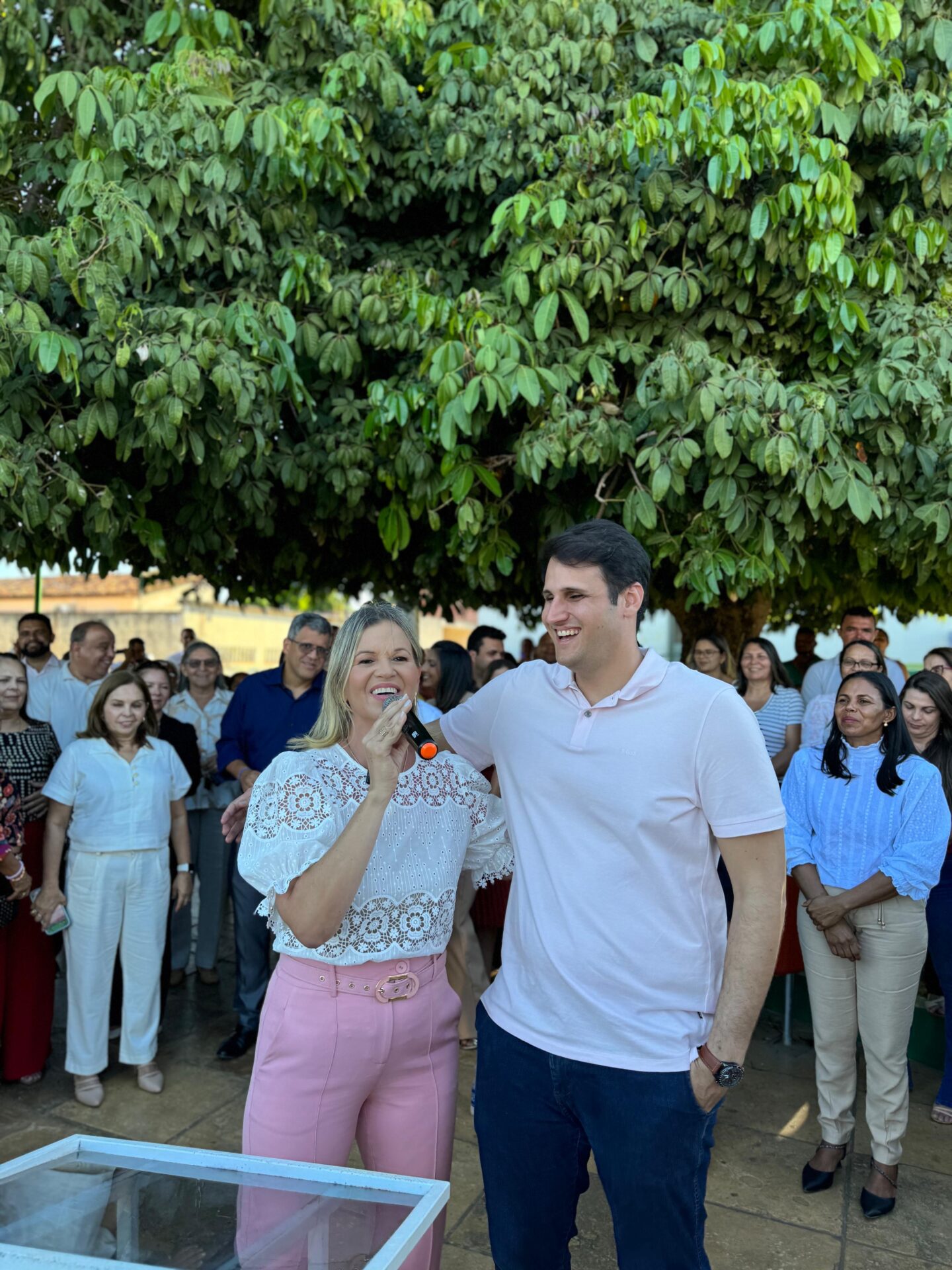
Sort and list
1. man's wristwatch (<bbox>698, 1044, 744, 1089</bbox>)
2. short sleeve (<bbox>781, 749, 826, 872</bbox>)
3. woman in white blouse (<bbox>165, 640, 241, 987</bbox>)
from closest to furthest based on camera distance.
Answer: man's wristwatch (<bbox>698, 1044, 744, 1089</bbox>), short sleeve (<bbox>781, 749, 826, 872</bbox>), woman in white blouse (<bbox>165, 640, 241, 987</bbox>)

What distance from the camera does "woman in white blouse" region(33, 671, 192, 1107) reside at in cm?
455

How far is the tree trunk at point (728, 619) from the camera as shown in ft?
27.1

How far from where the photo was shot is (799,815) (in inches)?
161

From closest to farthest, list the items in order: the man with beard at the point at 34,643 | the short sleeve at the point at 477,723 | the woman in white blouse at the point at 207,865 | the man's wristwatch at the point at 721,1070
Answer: the man's wristwatch at the point at 721,1070, the short sleeve at the point at 477,723, the woman in white blouse at the point at 207,865, the man with beard at the point at 34,643

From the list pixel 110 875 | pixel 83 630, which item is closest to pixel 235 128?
pixel 83 630

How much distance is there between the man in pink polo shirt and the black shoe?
3.11 meters

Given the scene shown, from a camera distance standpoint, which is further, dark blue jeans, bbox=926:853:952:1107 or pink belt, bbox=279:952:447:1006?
dark blue jeans, bbox=926:853:952:1107

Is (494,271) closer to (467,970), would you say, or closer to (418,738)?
(467,970)

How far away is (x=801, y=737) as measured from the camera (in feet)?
18.6

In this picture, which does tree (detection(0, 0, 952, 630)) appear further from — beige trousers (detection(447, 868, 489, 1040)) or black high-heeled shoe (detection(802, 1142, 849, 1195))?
black high-heeled shoe (detection(802, 1142, 849, 1195))

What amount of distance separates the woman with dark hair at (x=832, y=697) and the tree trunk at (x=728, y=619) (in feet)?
8.96

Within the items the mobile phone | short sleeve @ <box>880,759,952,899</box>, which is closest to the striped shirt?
short sleeve @ <box>880,759,952,899</box>

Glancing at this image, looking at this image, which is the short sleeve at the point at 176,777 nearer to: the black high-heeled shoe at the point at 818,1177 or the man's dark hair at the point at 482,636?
the man's dark hair at the point at 482,636

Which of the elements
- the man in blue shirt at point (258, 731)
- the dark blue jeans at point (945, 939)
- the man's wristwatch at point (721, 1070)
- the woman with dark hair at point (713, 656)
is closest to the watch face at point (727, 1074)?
the man's wristwatch at point (721, 1070)
